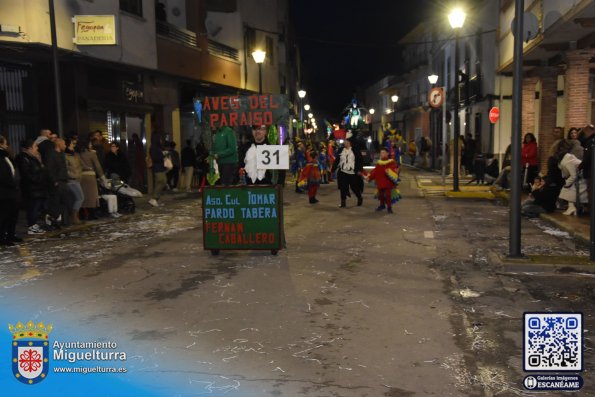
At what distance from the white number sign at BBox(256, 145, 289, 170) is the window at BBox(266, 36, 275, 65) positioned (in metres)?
25.3

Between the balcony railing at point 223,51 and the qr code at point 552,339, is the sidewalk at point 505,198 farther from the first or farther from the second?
the balcony railing at point 223,51

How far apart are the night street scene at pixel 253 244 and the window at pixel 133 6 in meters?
0.11

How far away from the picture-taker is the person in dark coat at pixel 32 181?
36.4 feet

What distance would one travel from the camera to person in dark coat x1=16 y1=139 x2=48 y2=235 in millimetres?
11109

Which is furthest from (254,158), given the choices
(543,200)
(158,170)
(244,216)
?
(158,170)

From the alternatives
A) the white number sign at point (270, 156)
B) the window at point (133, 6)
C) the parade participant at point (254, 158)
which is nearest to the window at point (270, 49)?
the window at point (133, 6)

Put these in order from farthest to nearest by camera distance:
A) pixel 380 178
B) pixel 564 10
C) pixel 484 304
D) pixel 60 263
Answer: pixel 380 178
pixel 564 10
pixel 60 263
pixel 484 304

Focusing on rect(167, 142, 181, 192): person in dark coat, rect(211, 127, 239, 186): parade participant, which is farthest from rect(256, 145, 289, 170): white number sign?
rect(167, 142, 181, 192): person in dark coat

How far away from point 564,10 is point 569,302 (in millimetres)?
8844

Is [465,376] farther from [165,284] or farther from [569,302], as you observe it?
[165,284]

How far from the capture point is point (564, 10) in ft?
42.1

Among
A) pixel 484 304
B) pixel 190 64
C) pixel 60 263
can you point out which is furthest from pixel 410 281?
pixel 190 64

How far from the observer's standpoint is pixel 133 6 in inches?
708

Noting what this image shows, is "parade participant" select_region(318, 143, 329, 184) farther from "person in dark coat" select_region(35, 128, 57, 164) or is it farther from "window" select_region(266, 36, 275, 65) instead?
"window" select_region(266, 36, 275, 65)
